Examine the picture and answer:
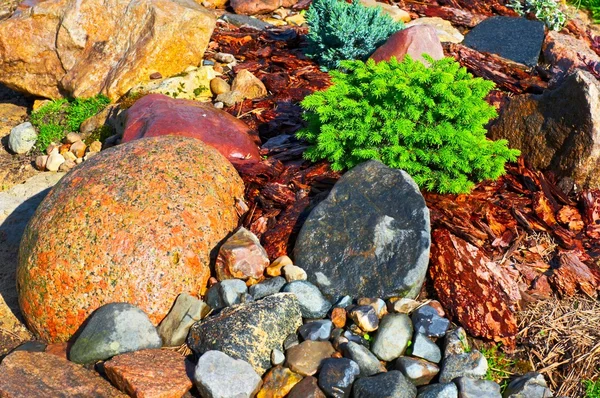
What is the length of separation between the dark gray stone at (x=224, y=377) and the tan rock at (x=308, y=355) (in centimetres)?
26

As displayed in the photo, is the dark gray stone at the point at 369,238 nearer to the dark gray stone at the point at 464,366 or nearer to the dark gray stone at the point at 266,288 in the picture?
the dark gray stone at the point at 266,288

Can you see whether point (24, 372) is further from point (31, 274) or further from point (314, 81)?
point (314, 81)

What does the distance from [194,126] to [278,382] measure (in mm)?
2855

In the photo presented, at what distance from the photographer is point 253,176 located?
5680mm

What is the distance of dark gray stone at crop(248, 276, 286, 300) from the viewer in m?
4.61

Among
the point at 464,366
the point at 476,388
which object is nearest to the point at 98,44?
the point at 464,366

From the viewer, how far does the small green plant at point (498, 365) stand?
165 inches

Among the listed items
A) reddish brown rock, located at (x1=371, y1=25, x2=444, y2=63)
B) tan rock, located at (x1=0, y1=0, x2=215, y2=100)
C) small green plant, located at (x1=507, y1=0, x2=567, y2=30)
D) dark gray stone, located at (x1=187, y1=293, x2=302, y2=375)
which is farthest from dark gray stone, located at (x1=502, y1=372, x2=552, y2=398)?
small green plant, located at (x1=507, y1=0, x2=567, y2=30)

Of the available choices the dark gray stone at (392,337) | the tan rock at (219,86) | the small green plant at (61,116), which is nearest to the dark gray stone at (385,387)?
the dark gray stone at (392,337)

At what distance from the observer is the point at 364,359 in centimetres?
414

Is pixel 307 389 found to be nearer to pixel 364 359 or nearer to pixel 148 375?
pixel 364 359

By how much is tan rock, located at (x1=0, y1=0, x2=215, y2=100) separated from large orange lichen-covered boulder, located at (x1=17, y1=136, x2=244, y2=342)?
10.8 feet

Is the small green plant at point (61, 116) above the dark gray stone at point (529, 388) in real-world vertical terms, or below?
below

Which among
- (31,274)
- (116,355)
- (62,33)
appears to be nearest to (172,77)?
(62,33)
